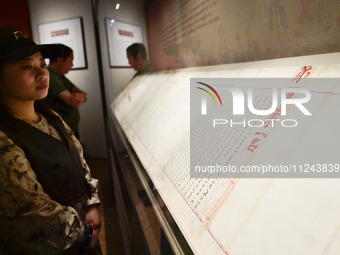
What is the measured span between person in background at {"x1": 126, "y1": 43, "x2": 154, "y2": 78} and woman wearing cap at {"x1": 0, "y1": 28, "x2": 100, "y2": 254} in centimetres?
69

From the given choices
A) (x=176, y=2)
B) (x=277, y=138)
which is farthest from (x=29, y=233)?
(x=176, y=2)

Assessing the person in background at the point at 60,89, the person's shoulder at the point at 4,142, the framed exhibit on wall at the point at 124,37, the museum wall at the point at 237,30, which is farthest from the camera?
the framed exhibit on wall at the point at 124,37

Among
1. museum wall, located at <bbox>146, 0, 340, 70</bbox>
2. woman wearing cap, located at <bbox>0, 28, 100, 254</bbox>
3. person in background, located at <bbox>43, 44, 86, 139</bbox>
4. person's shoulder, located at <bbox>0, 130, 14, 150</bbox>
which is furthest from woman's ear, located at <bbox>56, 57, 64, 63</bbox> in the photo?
museum wall, located at <bbox>146, 0, 340, 70</bbox>

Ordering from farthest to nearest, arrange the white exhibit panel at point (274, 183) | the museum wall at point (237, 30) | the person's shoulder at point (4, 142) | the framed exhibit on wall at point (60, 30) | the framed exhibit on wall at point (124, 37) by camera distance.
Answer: the framed exhibit on wall at point (124, 37)
the framed exhibit on wall at point (60, 30)
the person's shoulder at point (4, 142)
the museum wall at point (237, 30)
the white exhibit panel at point (274, 183)

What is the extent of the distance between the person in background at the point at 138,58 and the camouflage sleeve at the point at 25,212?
88 cm

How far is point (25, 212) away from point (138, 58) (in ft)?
3.38

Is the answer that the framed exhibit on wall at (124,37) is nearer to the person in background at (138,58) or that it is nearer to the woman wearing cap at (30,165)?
the person in background at (138,58)

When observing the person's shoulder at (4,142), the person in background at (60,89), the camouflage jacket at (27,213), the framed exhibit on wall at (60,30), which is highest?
the framed exhibit on wall at (60,30)

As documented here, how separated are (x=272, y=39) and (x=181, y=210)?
1.64 ft

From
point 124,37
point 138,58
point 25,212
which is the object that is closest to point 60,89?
point 25,212

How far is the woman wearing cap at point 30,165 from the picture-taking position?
66cm

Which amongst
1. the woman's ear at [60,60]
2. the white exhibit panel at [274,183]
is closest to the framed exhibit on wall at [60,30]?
the woman's ear at [60,60]

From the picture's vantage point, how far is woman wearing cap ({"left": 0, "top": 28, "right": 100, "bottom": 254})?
2.16 feet

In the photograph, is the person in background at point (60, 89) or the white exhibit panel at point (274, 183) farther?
the person in background at point (60, 89)
